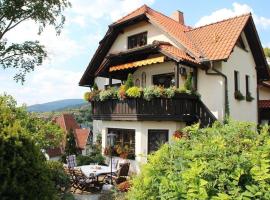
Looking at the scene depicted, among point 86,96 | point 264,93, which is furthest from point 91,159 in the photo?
point 264,93

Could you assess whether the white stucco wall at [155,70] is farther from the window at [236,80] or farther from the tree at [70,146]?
the tree at [70,146]

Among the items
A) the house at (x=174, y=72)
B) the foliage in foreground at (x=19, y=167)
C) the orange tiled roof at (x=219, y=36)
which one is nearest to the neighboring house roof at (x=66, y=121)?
the house at (x=174, y=72)

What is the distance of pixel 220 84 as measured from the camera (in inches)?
659

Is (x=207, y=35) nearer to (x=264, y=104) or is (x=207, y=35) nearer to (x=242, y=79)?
(x=242, y=79)

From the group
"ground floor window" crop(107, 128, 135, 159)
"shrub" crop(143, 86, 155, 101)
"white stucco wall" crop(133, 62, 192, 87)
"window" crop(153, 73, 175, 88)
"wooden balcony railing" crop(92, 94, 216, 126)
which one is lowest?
"ground floor window" crop(107, 128, 135, 159)

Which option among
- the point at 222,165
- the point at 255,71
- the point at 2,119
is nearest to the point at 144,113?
the point at 255,71

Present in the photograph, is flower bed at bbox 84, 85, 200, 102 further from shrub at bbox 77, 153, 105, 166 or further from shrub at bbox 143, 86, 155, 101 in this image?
shrub at bbox 77, 153, 105, 166

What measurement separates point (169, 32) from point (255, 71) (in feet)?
21.2

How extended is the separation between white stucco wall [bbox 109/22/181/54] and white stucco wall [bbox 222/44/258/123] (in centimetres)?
312

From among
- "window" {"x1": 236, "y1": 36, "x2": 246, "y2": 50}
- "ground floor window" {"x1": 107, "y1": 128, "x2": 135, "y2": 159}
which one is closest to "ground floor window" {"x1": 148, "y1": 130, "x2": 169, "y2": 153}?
"ground floor window" {"x1": 107, "y1": 128, "x2": 135, "y2": 159}

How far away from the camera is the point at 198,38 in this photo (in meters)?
19.2

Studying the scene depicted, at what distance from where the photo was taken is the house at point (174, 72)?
1603cm

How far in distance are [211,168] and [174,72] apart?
14.1 meters

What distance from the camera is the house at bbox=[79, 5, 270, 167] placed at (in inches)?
631
